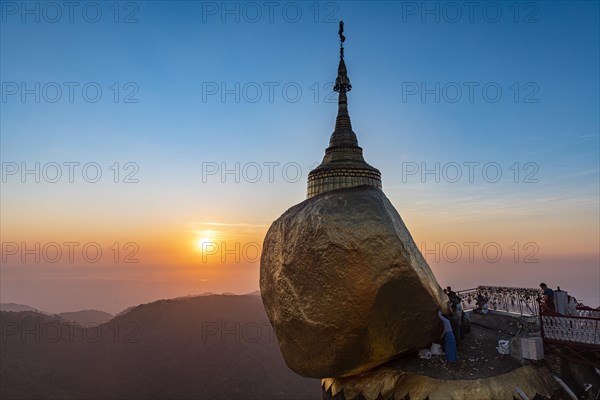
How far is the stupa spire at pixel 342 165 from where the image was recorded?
26812mm

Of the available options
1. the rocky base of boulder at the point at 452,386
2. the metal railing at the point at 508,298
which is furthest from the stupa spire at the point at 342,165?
the rocky base of boulder at the point at 452,386

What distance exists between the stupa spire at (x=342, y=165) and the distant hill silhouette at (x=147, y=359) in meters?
62.4

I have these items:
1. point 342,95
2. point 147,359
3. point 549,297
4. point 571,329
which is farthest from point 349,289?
point 147,359

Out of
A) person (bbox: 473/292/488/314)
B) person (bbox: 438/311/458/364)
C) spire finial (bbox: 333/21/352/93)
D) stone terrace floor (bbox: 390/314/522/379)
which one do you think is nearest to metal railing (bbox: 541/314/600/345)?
stone terrace floor (bbox: 390/314/522/379)

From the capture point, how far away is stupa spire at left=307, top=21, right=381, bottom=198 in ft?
88.0

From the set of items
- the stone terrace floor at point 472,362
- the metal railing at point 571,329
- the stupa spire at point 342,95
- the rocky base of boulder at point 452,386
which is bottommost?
the rocky base of boulder at point 452,386

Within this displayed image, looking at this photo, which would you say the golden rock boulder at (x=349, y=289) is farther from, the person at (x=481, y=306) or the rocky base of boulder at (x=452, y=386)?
the person at (x=481, y=306)

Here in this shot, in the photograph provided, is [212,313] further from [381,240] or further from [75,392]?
[381,240]

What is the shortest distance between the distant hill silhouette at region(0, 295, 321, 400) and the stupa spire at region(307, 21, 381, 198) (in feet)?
205

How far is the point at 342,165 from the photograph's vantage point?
26.9 m

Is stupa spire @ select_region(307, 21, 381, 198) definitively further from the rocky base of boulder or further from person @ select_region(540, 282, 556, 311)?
the rocky base of boulder

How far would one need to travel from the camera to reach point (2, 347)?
261 ft

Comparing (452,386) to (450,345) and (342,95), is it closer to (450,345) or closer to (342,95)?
(450,345)

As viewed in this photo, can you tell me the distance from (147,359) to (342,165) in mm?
78994
